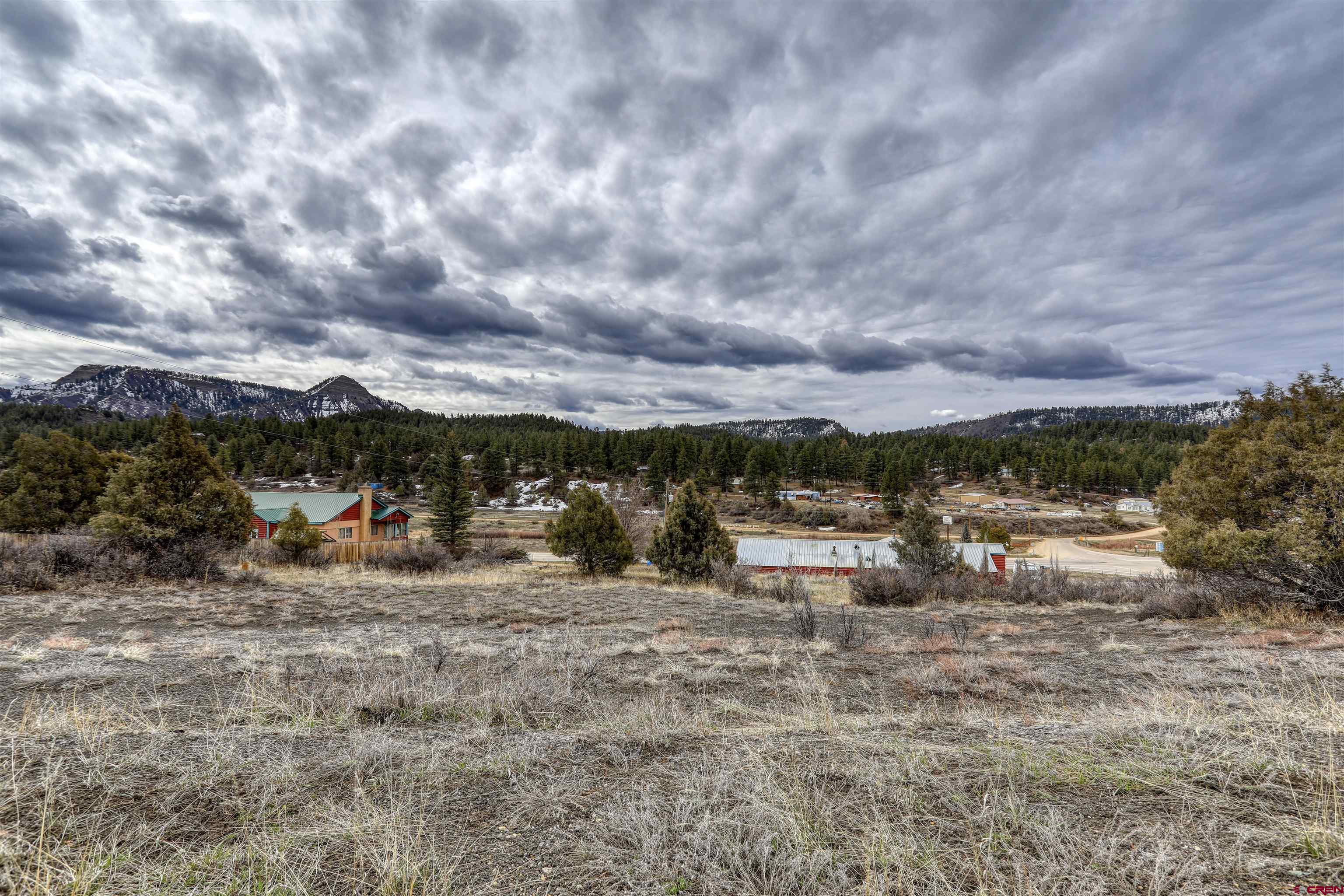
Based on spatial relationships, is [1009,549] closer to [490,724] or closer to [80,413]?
[490,724]

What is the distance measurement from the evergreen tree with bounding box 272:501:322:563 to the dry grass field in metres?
21.0

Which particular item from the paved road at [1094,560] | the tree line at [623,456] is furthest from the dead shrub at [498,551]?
the tree line at [623,456]

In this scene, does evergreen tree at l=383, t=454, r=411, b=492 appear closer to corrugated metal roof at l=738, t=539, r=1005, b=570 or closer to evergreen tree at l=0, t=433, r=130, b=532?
evergreen tree at l=0, t=433, r=130, b=532

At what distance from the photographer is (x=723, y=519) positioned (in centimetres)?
7750

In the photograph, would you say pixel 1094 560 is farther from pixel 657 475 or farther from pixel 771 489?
pixel 657 475

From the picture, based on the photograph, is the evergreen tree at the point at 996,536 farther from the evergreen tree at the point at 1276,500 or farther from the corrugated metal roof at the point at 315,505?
the corrugated metal roof at the point at 315,505

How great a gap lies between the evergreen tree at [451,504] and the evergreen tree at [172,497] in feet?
64.9

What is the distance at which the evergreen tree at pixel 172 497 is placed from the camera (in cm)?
1617

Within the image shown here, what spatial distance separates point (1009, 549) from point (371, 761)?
61.8 meters

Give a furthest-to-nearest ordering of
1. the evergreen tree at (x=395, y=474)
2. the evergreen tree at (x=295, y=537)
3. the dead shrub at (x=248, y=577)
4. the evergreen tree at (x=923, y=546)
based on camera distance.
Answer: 1. the evergreen tree at (x=395, y=474)
2. the evergreen tree at (x=295, y=537)
3. the evergreen tree at (x=923, y=546)
4. the dead shrub at (x=248, y=577)

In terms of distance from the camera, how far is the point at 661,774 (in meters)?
3.55

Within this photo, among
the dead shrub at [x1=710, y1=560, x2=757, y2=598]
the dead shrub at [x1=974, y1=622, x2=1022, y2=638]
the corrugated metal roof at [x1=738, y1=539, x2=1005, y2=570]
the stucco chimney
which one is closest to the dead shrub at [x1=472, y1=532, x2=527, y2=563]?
the stucco chimney

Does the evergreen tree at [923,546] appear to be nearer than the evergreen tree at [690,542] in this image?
Yes

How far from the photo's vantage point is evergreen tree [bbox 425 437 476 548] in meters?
37.7
